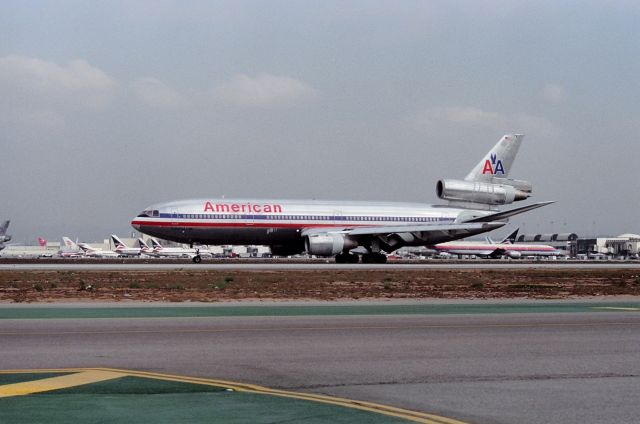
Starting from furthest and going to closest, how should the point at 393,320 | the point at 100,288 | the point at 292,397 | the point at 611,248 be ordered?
the point at 611,248
the point at 100,288
the point at 393,320
the point at 292,397

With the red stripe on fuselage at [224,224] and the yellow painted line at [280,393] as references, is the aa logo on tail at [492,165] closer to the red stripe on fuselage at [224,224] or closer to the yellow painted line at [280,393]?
the red stripe on fuselage at [224,224]

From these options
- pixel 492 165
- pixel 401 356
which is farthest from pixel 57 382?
pixel 492 165

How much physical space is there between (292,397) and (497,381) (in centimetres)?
295

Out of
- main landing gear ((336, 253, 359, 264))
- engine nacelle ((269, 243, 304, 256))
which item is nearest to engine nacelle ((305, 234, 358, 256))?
main landing gear ((336, 253, 359, 264))

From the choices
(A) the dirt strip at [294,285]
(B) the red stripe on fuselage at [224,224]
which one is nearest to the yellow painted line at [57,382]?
(A) the dirt strip at [294,285]

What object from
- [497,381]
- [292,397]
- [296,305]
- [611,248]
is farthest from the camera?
[611,248]

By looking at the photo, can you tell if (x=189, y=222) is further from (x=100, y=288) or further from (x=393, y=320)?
(x=393, y=320)

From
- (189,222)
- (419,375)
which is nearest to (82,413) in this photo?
(419,375)

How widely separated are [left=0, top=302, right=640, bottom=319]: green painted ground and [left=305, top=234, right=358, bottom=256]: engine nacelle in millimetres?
30337

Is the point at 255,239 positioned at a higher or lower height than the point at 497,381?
higher

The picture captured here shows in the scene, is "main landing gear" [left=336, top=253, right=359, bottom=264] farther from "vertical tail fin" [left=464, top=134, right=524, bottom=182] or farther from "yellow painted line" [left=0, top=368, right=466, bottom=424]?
"yellow painted line" [left=0, top=368, right=466, bottom=424]

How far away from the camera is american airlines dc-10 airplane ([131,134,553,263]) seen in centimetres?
5503

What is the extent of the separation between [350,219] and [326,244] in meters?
4.51

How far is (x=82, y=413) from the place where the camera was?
8.62 m
